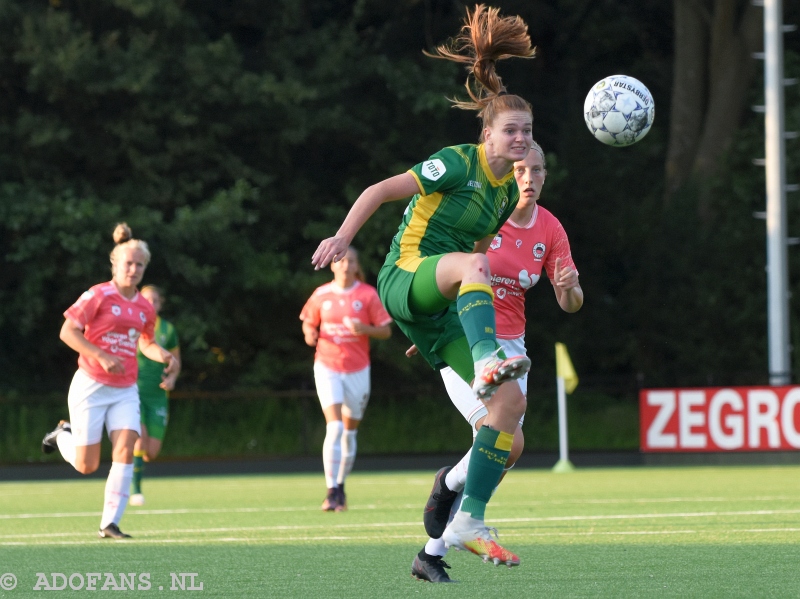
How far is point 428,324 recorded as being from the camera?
6199 mm

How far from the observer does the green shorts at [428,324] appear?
605 cm

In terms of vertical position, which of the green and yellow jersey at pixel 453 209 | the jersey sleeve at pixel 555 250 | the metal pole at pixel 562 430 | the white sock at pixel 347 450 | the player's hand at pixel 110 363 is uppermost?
the green and yellow jersey at pixel 453 209

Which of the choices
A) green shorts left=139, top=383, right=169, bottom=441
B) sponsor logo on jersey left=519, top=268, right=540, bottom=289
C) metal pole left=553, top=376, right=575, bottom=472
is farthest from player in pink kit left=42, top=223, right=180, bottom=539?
metal pole left=553, top=376, right=575, bottom=472

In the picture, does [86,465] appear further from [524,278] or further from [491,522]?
[524,278]

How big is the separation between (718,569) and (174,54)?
18.4 meters

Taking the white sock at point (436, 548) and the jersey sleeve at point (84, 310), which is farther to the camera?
the jersey sleeve at point (84, 310)

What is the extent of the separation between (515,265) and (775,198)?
572 inches

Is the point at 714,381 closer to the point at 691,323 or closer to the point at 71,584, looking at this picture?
the point at 691,323

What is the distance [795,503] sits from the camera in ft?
34.9

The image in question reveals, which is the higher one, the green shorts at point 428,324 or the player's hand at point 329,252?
the player's hand at point 329,252

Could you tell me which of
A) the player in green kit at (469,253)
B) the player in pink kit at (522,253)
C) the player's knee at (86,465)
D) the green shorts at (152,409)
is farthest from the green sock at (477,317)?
the green shorts at (152,409)

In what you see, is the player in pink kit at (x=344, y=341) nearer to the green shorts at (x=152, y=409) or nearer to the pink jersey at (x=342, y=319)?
the pink jersey at (x=342, y=319)

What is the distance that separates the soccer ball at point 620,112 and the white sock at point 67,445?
12.9 feet

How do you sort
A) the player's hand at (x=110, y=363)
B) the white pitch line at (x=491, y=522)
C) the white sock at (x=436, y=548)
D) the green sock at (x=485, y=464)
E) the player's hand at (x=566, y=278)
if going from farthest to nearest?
the white pitch line at (x=491, y=522) < the player's hand at (x=110, y=363) < the player's hand at (x=566, y=278) < the white sock at (x=436, y=548) < the green sock at (x=485, y=464)
